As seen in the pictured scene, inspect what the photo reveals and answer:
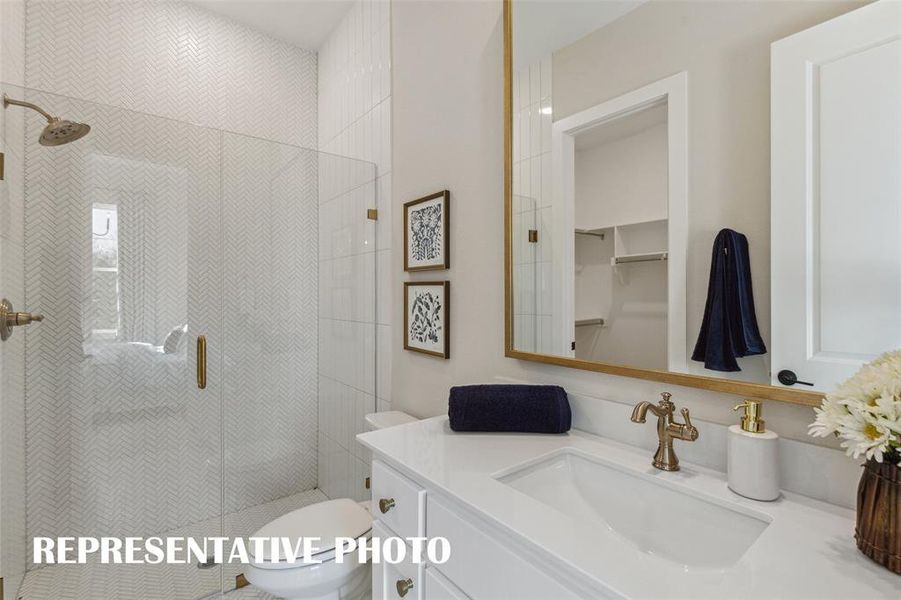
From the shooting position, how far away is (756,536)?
0.65 m

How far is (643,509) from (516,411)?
13.3 inches

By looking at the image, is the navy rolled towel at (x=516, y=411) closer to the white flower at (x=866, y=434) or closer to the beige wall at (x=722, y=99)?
the beige wall at (x=722, y=99)

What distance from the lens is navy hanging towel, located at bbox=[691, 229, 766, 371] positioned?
773 millimetres

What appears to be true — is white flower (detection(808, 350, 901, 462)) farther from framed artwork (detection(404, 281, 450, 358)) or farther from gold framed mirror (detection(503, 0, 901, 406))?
framed artwork (detection(404, 281, 450, 358))

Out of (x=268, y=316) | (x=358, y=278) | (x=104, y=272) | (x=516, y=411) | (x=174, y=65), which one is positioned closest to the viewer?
(x=516, y=411)

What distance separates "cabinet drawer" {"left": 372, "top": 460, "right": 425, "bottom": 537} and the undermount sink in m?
0.18

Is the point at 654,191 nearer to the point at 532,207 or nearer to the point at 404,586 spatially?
the point at 532,207

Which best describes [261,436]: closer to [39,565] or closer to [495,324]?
[39,565]

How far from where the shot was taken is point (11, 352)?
4.58 ft

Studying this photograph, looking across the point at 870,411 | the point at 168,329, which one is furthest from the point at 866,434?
the point at 168,329

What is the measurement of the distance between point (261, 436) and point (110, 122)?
1448 mm

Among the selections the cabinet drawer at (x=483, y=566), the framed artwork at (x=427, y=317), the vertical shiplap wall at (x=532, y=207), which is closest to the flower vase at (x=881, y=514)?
the cabinet drawer at (x=483, y=566)

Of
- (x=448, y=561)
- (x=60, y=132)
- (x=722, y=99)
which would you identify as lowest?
(x=448, y=561)

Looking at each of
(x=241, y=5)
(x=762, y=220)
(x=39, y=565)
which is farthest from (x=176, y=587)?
(x=241, y=5)
